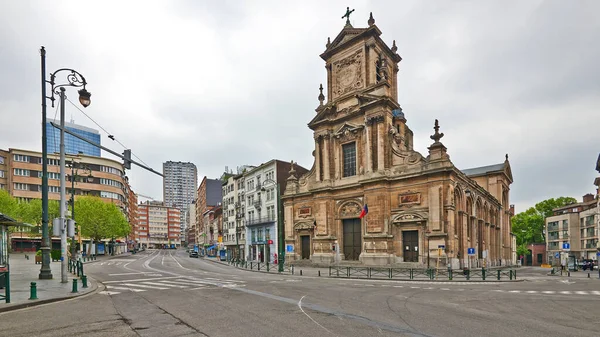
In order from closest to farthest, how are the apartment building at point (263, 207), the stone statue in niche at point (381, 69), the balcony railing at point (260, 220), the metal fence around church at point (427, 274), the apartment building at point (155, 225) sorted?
the metal fence around church at point (427, 274)
the stone statue in niche at point (381, 69)
the balcony railing at point (260, 220)
the apartment building at point (263, 207)
the apartment building at point (155, 225)

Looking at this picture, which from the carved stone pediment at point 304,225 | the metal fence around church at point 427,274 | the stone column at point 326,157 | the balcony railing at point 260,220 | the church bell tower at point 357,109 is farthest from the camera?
the balcony railing at point 260,220

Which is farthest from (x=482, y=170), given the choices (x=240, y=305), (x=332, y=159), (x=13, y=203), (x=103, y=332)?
(x=13, y=203)

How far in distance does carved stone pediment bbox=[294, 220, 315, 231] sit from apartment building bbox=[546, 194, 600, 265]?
4722cm

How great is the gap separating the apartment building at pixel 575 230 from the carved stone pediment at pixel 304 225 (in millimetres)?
47223

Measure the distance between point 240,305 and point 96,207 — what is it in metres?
62.3

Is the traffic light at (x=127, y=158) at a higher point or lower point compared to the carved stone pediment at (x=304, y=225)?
higher

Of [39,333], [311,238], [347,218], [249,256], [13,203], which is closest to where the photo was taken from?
[39,333]

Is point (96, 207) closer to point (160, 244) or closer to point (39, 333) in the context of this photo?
point (39, 333)

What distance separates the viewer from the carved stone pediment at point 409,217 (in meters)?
38.0

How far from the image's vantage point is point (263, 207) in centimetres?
6097

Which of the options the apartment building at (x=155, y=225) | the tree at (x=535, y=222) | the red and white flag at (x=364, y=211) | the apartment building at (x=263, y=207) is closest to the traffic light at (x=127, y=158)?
the red and white flag at (x=364, y=211)

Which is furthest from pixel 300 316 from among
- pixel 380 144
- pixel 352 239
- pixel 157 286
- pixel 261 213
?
pixel 261 213

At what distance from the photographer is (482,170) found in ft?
220

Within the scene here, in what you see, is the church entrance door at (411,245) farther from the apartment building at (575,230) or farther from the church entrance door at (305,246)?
the apartment building at (575,230)
